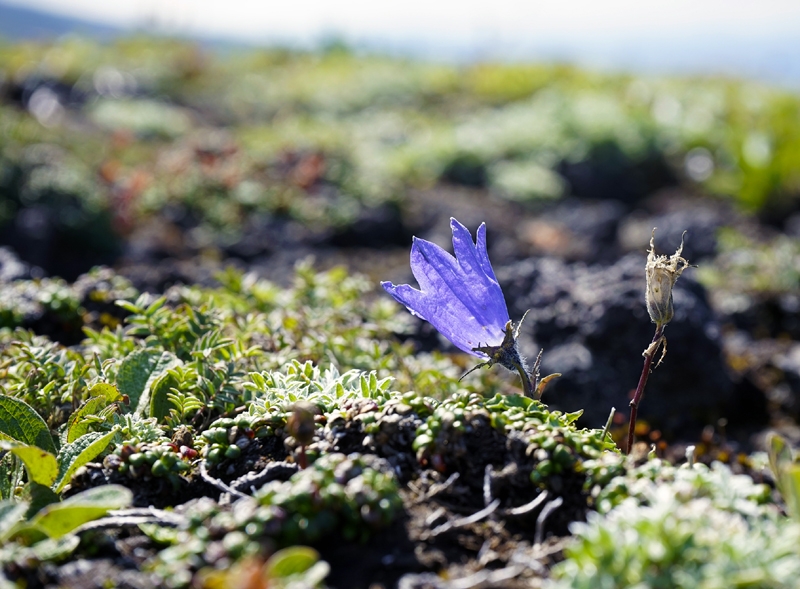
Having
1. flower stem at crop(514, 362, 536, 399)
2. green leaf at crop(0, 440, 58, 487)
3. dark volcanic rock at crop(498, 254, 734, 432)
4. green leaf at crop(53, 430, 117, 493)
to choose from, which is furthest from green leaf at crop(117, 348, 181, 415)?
dark volcanic rock at crop(498, 254, 734, 432)

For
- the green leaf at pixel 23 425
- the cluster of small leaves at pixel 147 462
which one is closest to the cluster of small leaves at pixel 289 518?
the cluster of small leaves at pixel 147 462

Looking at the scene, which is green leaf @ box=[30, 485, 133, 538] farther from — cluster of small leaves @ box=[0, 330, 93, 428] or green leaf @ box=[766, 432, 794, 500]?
green leaf @ box=[766, 432, 794, 500]

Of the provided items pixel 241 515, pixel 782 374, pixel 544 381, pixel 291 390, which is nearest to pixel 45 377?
pixel 291 390

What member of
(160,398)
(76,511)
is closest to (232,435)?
(160,398)

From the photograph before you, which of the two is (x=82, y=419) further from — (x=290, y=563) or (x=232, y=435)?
(x=290, y=563)

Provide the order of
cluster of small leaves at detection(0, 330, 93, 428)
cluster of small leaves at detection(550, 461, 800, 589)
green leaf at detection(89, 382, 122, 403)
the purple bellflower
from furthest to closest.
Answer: cluster of small leaves at detection(0, 330, 93, 428), green leaf at detection(89, 382, 122, 403), the purple bellflower, cluster of small leaves at detection(550, 461, 800, 589)
